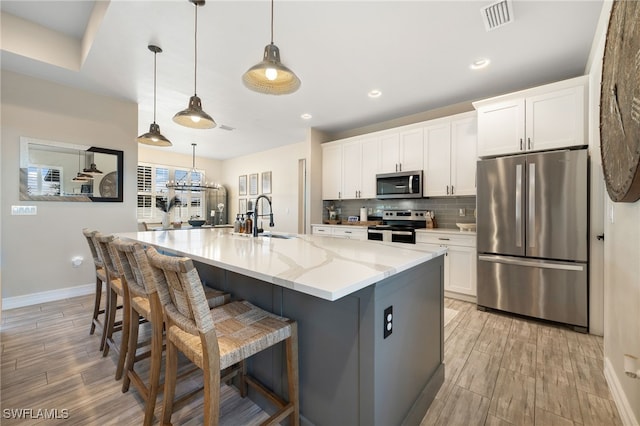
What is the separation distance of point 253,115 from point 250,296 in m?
3.56

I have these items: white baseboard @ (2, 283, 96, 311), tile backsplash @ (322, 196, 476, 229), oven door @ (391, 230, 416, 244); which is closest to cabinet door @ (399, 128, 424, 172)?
tile backsplash @ (322, 196, 476, 229)

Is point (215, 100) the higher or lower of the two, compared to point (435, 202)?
higher

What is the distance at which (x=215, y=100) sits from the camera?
376 centimetres

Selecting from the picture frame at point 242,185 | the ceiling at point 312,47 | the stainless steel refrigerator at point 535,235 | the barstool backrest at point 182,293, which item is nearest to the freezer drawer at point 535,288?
the stainless steel refrigerator at point 535,235

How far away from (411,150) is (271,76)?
2916 mm

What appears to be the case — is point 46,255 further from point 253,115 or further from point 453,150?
point 453,150

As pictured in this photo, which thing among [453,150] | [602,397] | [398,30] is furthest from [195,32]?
[602,397]

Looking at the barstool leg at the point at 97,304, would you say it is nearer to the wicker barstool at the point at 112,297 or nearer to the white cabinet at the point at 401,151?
the wicker barstool at the point at 112,297

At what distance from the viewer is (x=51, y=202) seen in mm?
3303

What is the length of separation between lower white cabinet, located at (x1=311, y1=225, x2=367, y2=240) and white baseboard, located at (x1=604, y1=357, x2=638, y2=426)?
2.87 meters

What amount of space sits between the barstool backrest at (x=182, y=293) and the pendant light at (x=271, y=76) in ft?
3.91

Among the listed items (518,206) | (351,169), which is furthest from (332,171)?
(518,206)

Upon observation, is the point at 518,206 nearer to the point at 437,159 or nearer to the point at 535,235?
the point at 535,235

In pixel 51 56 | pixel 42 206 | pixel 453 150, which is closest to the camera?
pixel 51 56
